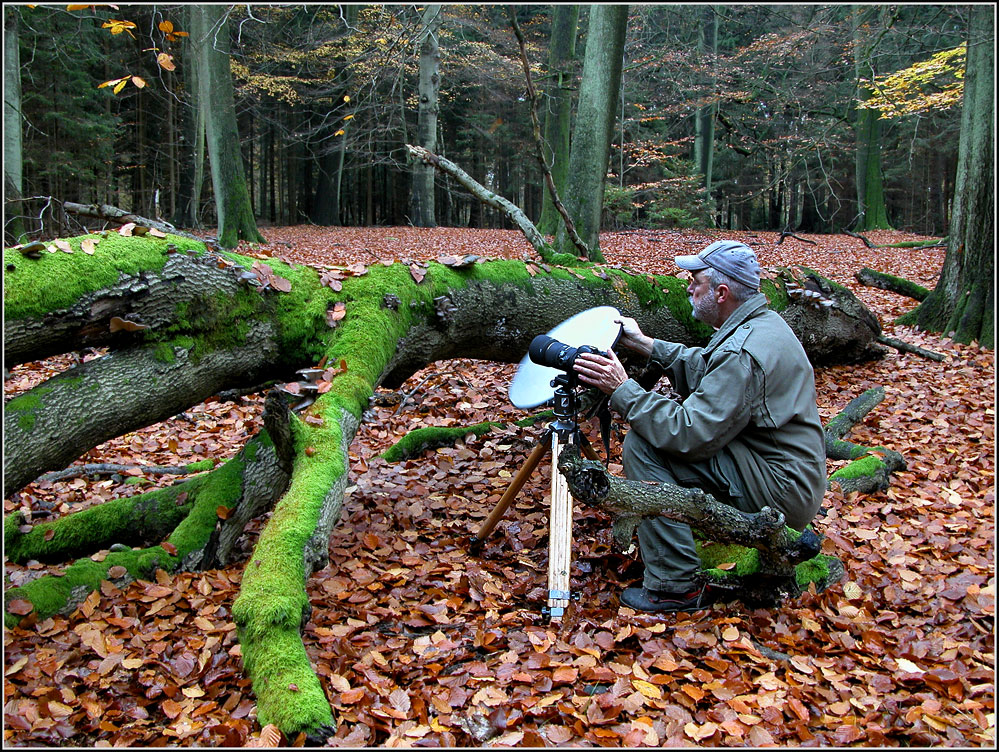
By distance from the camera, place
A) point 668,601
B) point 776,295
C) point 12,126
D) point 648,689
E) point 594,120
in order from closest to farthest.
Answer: point 648,689 → point 668,601 → point 776,295 → point 594,120 → point 12,126

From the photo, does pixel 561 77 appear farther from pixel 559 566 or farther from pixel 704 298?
pixel 559 566

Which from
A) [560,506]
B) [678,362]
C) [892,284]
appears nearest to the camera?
[560,506]

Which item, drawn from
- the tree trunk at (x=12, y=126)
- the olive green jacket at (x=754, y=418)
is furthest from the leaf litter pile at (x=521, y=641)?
the tree trunk at (x=12, y=126)

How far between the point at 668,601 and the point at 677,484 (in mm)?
562

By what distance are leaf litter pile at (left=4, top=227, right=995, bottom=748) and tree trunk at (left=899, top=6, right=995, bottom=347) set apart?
120 inches

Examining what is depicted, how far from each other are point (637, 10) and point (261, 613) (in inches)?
789

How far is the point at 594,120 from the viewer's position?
948 centimetres

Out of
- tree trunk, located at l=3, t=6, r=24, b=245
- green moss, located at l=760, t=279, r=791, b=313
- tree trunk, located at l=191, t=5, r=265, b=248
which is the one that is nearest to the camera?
green moss, located at l=760, t=279, r=791, b=313

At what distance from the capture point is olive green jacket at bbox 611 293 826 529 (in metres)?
2.87

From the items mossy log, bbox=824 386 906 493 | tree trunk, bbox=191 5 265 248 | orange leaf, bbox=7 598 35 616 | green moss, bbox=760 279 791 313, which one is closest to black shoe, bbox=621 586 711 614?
mossy log, bbox=824 386 906 493

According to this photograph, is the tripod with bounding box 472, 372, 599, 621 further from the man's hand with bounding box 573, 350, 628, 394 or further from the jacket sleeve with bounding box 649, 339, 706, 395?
the jacket sleeve with bounding box 649, 339, 706, 395

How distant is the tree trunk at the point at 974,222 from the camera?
709 cm

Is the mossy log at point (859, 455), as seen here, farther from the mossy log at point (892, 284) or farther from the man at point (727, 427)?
the mossy log at point (892, 284)

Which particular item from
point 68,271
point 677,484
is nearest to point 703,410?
point 677,484
